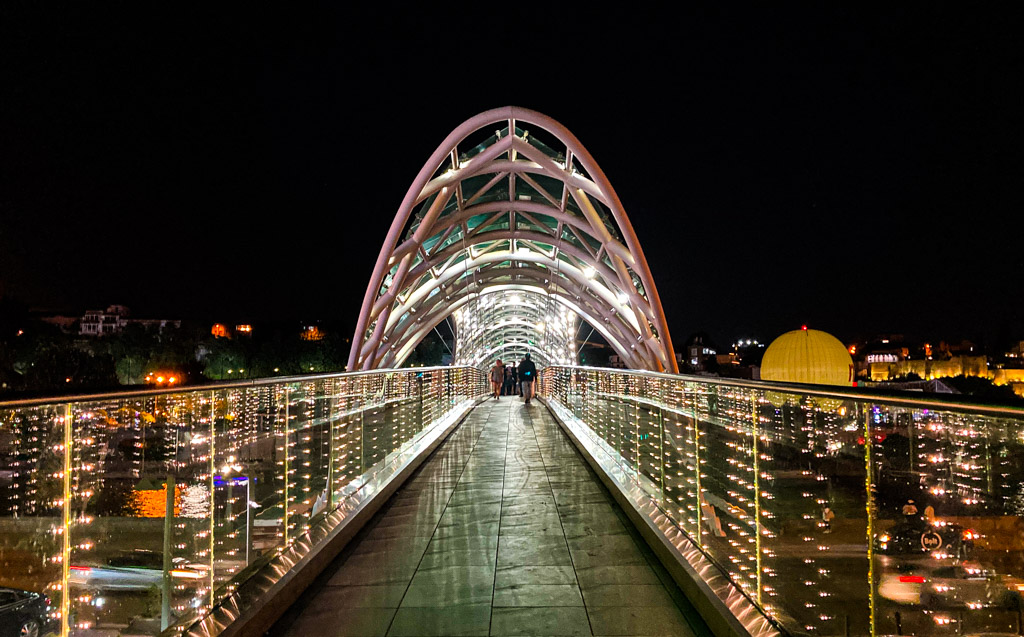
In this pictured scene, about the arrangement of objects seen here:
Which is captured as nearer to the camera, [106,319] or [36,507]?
[36,507]

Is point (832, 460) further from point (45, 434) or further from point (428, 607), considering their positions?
point (45, 434)

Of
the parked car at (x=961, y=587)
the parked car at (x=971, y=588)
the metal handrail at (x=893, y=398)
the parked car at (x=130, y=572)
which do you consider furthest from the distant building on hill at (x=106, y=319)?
the parked car at (x=971, y=588)

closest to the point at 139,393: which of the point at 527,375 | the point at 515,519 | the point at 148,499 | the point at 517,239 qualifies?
the point at 148,499

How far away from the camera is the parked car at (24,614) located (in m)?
2.38

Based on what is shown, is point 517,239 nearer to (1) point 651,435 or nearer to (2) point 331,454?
(1) point 651,435

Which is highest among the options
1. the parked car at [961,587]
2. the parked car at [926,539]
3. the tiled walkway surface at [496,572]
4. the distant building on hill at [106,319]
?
the distant building on hill at [106,319]

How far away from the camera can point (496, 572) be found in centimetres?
508

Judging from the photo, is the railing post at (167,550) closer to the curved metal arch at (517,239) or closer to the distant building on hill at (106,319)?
the curved metal arch at (517,239)

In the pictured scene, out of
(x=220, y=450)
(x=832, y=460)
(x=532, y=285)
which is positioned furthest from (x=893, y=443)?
(x=532, y=285)

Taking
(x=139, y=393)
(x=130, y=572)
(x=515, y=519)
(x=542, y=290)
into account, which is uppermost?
(x=542, y=290)

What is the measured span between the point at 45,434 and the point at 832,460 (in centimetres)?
306

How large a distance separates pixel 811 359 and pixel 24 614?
34.3m

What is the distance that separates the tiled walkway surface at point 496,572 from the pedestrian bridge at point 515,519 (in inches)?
1.0

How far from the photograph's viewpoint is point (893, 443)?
2.47 metres
